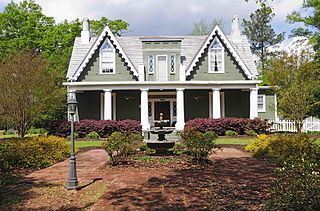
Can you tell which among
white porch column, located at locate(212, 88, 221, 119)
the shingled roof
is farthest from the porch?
the shingled roof

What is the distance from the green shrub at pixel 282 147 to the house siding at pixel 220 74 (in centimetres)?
1146

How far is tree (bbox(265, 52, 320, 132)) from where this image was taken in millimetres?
20750

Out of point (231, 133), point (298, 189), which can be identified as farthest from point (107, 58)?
point (298, 189)

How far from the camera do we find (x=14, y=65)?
765 inches

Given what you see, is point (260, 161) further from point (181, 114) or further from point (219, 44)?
point (219, 44)

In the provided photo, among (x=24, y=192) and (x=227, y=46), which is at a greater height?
(x=227, y=46)

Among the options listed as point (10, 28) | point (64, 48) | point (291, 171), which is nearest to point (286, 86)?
point (291, 171)

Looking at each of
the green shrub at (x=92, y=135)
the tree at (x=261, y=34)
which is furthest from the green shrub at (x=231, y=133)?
the tree at (x=261, y=34)

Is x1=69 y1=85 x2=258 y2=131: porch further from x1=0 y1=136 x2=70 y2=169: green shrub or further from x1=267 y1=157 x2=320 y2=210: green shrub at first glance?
x1=267 y1=157 x2=320 y2=210: green shrub

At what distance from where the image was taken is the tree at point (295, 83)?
20750 mm

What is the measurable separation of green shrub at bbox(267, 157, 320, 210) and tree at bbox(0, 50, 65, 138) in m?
16.7

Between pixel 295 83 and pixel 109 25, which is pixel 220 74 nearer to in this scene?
pixel 295 83

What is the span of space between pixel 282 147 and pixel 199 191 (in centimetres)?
616

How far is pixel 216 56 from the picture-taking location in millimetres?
25938
